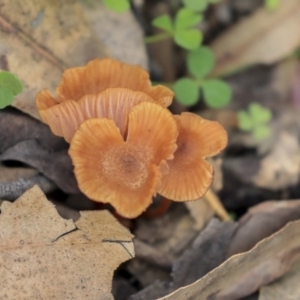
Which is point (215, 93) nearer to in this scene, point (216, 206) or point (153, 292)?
point (216, 206)

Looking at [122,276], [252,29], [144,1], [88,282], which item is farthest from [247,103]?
[88,282]

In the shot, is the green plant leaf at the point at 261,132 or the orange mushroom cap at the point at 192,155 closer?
the orange mushroom cap at the point at 192,155

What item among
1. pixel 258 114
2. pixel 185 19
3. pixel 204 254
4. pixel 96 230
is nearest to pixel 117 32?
pixel 185 19

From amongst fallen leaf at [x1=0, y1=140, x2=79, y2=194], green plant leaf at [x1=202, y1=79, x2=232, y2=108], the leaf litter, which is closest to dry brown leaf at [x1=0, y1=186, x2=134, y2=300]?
the leaf litter

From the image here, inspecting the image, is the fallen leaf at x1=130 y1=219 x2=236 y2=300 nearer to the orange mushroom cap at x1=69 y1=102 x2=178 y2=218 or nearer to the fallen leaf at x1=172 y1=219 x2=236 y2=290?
the fallen leaf at x1=172 y1=219 x2=236 y2=290

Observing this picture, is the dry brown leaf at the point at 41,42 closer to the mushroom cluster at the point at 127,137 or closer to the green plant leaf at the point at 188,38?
the mushroom cluster at the point at 127,137

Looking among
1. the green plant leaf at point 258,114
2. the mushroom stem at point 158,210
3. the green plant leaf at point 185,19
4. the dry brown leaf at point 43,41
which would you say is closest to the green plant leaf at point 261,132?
the green plant leaf at point 258,114

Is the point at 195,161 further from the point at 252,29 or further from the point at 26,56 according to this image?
the point at 252,29
